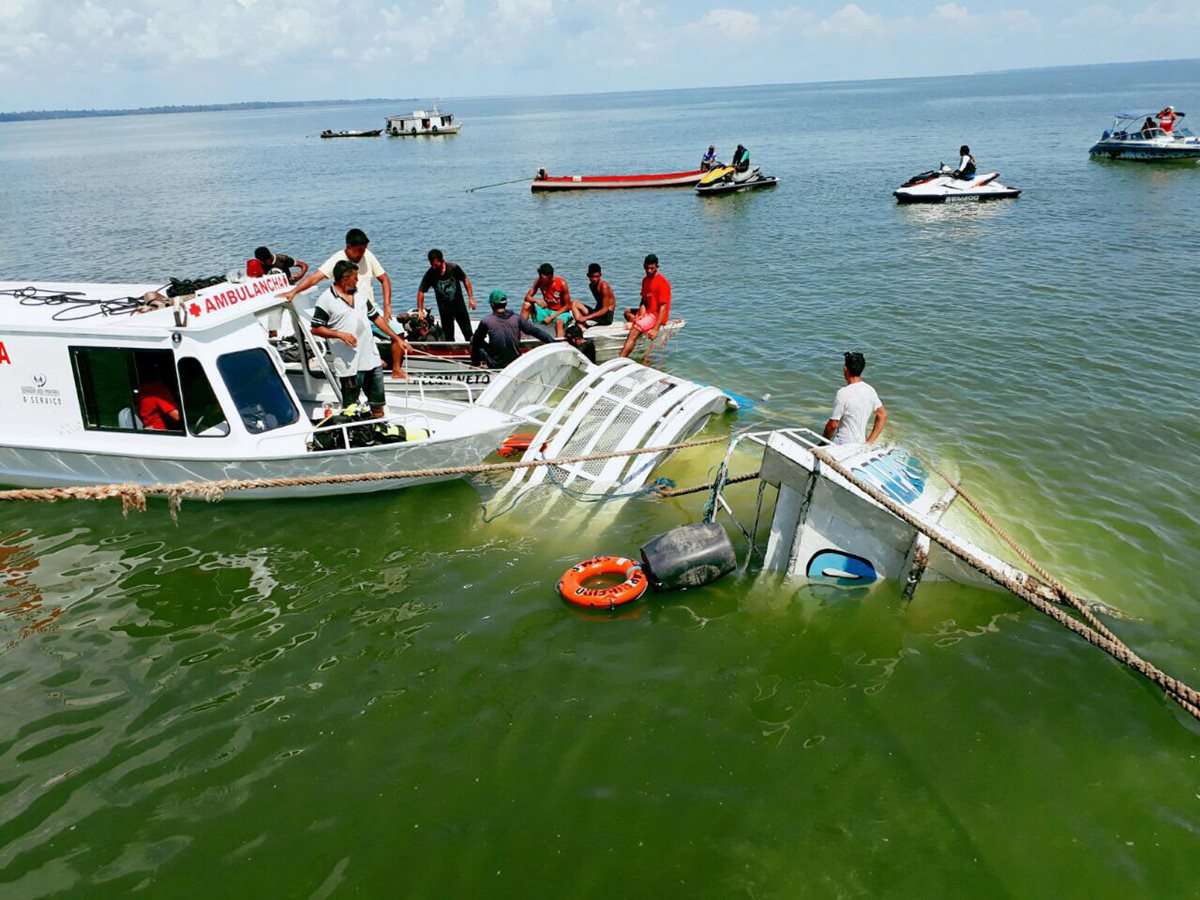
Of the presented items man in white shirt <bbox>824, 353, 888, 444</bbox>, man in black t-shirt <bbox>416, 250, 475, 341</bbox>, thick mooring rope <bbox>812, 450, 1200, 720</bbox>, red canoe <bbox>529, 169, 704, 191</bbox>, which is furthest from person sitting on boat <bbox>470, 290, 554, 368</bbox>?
red canoe <bbox>529, 169, 704, 191</bbox>

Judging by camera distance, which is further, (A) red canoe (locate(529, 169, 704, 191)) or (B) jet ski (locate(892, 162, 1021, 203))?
(A) red canoe (locate(529, 169, 704, 191))

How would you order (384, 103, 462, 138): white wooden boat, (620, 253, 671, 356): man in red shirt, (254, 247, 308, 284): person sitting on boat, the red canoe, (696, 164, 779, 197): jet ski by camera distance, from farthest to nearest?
(384, 103, 462, 138): white wooden boat, the red canoe, (696, 164, 779, 197): jet ski, (620, 253, 671, 356): man in red shirt, (254, 247, 308, 284): person sitting on boat

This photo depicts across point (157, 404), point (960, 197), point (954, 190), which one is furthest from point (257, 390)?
point (960, 197)

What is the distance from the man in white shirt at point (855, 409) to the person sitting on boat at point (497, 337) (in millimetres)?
5753

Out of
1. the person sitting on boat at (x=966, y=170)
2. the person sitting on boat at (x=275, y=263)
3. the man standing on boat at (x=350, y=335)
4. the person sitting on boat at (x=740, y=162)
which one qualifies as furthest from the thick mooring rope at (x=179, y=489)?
the person sitting on boat at (x=740, y=162)

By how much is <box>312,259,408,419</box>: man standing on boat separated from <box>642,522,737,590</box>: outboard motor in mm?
4482

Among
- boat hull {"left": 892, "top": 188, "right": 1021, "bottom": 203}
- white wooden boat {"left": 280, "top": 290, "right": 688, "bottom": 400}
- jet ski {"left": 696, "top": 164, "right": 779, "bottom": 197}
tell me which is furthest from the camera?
jet ski {"left": 696, "top": 164, "right": 779, "bottom": 197}

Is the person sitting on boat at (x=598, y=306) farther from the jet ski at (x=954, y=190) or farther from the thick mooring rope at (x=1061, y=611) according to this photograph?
the jet ski at (x=954, y=190)

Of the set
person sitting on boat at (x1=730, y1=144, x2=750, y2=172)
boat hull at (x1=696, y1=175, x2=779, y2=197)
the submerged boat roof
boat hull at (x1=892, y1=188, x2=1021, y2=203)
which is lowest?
the submerged boat roof

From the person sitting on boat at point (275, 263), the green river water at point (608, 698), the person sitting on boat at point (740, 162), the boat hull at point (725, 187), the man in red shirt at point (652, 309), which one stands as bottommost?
the green river water at point (608, 698)

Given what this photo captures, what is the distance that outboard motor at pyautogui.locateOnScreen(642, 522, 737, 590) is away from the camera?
766cm

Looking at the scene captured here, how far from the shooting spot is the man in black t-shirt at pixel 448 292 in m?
13.2

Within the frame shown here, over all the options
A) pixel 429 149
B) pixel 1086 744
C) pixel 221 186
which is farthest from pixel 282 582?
pixel 429 149

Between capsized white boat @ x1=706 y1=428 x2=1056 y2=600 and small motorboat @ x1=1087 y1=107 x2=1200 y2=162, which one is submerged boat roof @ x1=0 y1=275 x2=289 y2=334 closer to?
capsized white boat @ x1=706 y1=428 x2=1056 y2=600
